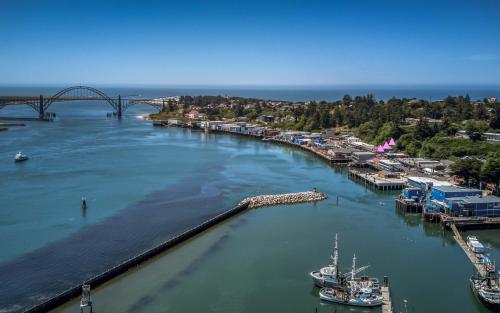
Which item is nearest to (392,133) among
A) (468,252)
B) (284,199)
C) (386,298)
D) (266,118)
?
(284,199)

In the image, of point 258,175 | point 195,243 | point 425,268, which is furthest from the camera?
point 258,175

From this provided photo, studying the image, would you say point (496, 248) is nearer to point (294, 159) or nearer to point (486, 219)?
point (486, 219)

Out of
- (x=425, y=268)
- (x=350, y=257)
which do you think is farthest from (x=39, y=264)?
(x=425, y=268)

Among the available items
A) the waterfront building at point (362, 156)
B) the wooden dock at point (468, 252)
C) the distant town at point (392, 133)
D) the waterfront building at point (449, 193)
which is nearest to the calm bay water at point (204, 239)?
the wooden dock at point (468, 252)

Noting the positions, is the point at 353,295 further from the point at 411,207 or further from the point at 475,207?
the point at 411,207

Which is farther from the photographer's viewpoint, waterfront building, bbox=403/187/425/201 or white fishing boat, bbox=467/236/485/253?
waterfront building, bbox=403/187/425/201

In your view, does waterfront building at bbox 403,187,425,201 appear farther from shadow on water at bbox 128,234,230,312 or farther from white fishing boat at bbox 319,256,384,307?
white fishing boat at bbox 319,256,384,307

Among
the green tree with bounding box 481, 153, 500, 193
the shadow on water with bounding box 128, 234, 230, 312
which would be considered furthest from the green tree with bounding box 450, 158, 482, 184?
the shadow on water with bounding box 128, 234, 230, 312
